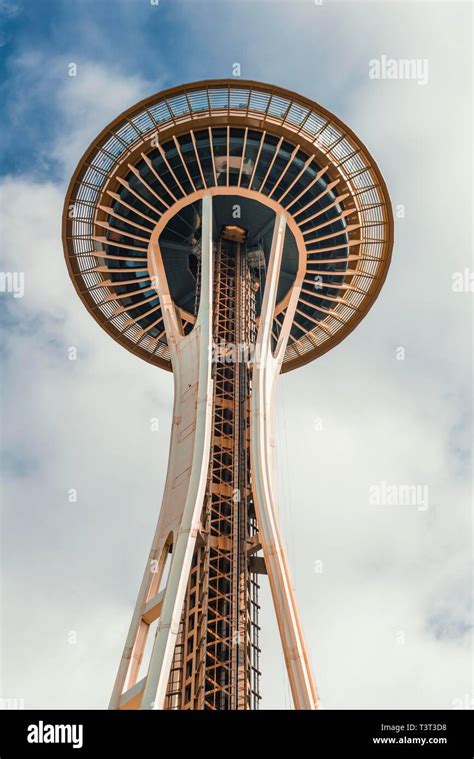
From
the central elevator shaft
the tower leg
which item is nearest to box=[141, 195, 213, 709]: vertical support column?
the tower leg

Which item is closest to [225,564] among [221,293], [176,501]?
[176,501]

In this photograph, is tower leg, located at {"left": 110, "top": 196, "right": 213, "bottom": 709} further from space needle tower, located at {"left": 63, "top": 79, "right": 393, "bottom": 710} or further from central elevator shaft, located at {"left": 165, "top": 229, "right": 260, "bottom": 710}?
central elevator shaft, located at {"left": 165, "top": 229, "right": 260, "bottom": 710}

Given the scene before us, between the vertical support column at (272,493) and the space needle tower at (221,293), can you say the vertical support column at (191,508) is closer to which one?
the space needle tower at (221,293)

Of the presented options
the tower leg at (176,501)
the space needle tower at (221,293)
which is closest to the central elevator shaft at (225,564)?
the space needle tower at (221,293)

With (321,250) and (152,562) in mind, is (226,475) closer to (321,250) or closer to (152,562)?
(152,562)
